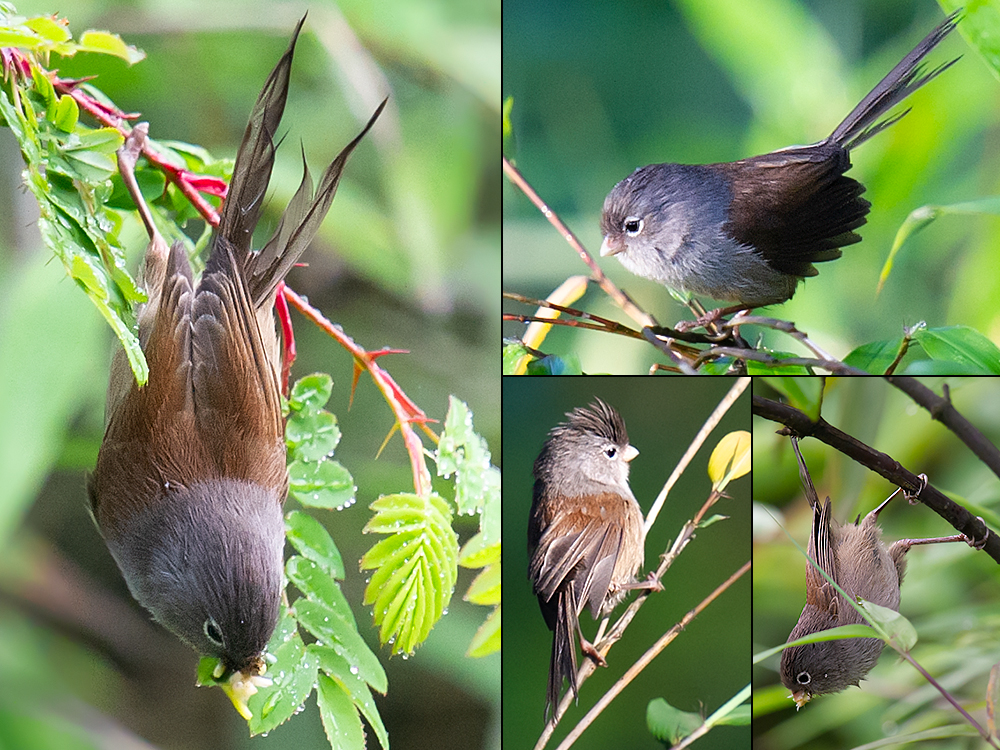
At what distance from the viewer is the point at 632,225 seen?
121 centimetres

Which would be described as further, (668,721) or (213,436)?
(668,721)

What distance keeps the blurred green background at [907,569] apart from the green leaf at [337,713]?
2.09ft

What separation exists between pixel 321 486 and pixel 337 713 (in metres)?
0.33

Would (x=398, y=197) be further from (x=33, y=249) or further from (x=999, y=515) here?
(x=999, y=515)

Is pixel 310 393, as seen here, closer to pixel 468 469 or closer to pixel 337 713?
pixel 468 469

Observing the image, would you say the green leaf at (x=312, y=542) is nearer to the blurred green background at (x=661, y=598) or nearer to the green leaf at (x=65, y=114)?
the blurred green background at (x=661, y=598)

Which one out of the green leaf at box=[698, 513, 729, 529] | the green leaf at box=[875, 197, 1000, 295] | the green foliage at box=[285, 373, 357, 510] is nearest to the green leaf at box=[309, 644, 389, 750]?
the green foliage at box=[285, 373, 357, 510]

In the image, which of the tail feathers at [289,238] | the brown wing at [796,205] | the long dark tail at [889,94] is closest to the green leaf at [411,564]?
the tail feathers at [289,238]

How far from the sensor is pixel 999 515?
4.13 ft

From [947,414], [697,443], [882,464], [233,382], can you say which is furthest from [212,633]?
[947,414]

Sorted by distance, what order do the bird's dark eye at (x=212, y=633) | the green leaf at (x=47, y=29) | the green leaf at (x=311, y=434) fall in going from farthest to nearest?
1. the green leaf at (x=311, y=434)
2. the bird's dark eye at (x=212, y=633)
3. the green leaf at (x=47, y=29)

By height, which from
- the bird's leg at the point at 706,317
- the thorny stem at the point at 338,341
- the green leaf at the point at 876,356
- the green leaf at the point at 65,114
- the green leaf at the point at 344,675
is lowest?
the green leaf at the point at 344,675

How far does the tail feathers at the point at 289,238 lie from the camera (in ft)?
3.86

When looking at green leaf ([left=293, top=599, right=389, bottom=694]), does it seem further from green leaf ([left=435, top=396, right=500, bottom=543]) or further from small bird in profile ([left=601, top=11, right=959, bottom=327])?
small bird in profile ([left=601, top=11, right=959, bottom=327])
